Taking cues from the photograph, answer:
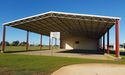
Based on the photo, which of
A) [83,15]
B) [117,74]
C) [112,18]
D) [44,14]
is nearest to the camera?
[117,74]

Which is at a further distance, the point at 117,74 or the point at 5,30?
the point at 5,30

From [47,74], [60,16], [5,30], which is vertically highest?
[60,16]

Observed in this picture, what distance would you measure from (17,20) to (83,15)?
10.3 metres

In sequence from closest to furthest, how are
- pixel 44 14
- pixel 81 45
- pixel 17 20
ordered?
pixel 44 14
pixel 17 20
pixel 81 45

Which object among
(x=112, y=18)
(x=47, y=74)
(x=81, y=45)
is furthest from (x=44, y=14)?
(x=81, y=45)

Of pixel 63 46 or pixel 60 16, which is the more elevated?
pixel 60 16

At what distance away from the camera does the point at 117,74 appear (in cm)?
880

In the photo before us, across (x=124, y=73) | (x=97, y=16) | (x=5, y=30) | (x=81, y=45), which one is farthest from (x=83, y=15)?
(x=81, y=45)

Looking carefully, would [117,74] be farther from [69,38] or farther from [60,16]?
[69,38]

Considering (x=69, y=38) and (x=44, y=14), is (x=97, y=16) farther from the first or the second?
(x=69, y=38)

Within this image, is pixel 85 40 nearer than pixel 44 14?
No

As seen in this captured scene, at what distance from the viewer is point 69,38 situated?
6019 centimetres

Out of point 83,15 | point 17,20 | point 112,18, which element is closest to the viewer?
point 112,18

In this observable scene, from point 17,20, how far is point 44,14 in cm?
468
